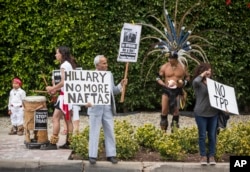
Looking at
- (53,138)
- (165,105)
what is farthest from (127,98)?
(53,138)

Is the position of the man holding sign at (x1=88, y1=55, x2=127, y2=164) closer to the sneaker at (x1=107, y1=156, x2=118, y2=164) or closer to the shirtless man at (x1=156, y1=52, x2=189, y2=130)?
the sneaker at (x1=107, y1=156, x2=118, y2=164)

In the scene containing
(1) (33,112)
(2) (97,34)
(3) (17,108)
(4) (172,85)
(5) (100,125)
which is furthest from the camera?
Result: (2) (97,34)

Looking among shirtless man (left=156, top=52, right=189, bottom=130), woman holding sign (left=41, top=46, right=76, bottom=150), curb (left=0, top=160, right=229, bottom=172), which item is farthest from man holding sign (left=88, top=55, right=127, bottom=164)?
shirtless man (left=156, top=52, right=189, bottom=130)

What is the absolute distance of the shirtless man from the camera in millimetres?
12445

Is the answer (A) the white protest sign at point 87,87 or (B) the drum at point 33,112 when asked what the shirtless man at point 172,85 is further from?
(A) the white protest sign at point 87,87

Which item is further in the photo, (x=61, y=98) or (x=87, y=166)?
(x=61, y=98)

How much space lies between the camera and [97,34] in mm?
15422

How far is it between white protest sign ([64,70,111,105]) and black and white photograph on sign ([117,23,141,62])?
58cm

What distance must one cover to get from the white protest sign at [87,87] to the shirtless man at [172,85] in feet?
8.00

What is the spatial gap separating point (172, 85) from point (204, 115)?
2391 millimetres

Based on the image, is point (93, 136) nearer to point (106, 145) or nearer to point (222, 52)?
point (106, 145)

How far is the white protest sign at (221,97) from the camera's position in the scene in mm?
10055

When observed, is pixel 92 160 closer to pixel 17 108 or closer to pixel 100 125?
pixel 100 125

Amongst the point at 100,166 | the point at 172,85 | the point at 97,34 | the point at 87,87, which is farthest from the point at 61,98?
the point at 97,34
